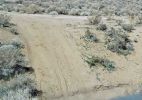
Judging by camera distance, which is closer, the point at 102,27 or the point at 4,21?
the point at 4,21

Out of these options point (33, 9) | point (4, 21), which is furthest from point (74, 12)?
point (4, 21)

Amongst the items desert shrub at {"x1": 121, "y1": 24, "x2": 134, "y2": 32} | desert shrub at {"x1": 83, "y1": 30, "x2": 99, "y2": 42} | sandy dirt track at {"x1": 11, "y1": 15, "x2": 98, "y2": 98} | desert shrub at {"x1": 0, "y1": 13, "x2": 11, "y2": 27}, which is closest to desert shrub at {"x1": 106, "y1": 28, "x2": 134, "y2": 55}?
desert shrub at {"x1": 83, "y1": 30, "x2": 99, "y2": 42}

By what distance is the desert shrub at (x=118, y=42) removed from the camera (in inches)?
1094

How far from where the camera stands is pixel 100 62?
25.4 meters

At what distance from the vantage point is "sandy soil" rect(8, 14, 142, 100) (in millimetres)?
21766

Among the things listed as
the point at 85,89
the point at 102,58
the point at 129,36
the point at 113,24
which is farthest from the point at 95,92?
the point at 113,24

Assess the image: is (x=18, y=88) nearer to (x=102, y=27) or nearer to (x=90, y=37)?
(x=90, y=37)

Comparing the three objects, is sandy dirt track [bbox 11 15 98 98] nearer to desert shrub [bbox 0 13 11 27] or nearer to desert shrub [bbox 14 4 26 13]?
desert shrub [bbox 0 13 11 27]

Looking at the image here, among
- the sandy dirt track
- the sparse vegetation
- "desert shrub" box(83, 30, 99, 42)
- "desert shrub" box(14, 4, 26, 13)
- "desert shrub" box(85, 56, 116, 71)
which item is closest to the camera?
the sparse vegetation

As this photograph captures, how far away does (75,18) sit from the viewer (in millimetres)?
33531

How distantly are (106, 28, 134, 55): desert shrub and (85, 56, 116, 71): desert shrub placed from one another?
229 centimetres

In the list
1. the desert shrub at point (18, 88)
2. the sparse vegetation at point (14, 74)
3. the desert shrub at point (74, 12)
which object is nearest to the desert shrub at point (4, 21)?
the sparse vegetation at point (14, 74)

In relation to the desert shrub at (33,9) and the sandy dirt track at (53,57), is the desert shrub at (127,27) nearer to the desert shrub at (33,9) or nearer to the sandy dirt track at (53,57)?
the sandy dirt track at (53,57)

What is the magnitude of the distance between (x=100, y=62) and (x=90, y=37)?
3908mm
